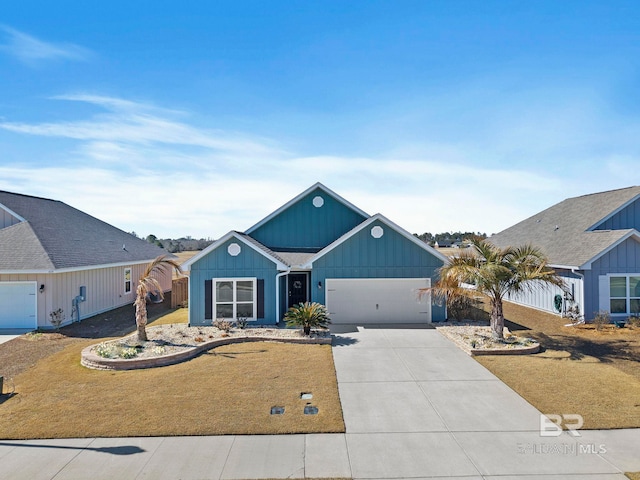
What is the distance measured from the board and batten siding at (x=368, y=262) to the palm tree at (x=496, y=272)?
9.53 feet

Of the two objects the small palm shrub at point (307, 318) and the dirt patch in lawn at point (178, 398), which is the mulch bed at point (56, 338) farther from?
the small palm shrub at point (307, 318)

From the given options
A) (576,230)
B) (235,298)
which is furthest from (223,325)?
(576,230)

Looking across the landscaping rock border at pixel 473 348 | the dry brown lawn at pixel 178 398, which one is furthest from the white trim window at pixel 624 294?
the dry brown lawn at pixel 178 398

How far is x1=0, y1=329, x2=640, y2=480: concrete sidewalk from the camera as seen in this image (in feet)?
17.8

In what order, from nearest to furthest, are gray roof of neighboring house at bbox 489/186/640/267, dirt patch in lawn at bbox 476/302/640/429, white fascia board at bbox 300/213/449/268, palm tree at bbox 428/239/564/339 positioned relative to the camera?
dirt patch in lawn at bbox 476/302/640/429
palm tree at bbox 428/239/564/339
white fascia board at bbox 300/213/449/268
gray roof of neighboring house at bbox 489/186/640/267

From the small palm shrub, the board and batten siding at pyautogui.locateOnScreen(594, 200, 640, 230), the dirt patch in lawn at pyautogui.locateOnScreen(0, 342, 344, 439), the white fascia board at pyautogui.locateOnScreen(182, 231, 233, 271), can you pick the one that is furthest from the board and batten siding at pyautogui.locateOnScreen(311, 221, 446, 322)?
the board and batten siding at pyautogui.locateOnScreen(594, 200, 640, 230)

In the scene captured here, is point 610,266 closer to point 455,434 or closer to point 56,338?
point 455,434

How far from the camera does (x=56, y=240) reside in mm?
17125

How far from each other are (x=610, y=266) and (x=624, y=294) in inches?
56.2

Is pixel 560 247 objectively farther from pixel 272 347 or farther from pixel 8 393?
pixel 8 393

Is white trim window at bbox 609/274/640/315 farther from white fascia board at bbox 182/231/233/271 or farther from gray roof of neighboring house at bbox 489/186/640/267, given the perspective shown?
white fascia board at bbox 182/231/233/271

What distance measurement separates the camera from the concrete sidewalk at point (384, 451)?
17.8ft

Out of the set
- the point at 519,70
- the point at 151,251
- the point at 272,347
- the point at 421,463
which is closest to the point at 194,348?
the point at 272,347

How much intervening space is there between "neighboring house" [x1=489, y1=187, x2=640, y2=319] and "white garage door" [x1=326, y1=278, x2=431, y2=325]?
6136mm
